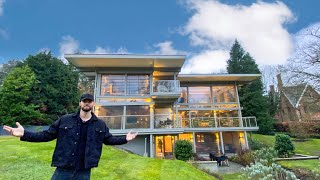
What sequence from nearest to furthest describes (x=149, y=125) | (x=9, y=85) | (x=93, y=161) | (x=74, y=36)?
(x=93, y=161) < (x=149, y=125) < (x=9, y=85) < (x=74, y=36)

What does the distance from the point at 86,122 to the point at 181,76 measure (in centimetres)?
1546

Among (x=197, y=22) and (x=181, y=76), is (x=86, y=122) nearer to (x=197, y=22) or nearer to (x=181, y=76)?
(x=181, y=76)

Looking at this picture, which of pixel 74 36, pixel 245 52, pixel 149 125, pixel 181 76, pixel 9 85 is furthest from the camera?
pixel 74 36

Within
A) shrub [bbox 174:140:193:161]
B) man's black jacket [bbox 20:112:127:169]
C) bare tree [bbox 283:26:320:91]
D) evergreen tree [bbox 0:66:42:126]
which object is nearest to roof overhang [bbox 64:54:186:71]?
shrub [bbox 174:140:193:161]

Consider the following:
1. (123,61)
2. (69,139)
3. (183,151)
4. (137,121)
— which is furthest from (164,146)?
(69,139)

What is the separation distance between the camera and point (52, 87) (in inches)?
965

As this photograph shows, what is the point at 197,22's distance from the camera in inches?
1027

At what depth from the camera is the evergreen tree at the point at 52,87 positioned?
23.5 m

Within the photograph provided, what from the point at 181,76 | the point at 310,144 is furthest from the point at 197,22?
the point at 310,144

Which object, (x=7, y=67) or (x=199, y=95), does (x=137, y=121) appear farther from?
(x=7, y=67)

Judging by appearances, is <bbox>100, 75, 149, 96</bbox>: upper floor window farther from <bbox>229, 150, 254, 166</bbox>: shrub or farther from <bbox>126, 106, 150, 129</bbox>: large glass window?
<bbox>229, 150, 254, 166</bbox>: shrub

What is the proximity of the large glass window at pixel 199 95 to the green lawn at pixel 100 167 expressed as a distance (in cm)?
1025

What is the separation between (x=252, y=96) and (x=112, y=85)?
1863 cm

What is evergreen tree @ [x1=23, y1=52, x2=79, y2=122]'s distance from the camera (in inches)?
925
